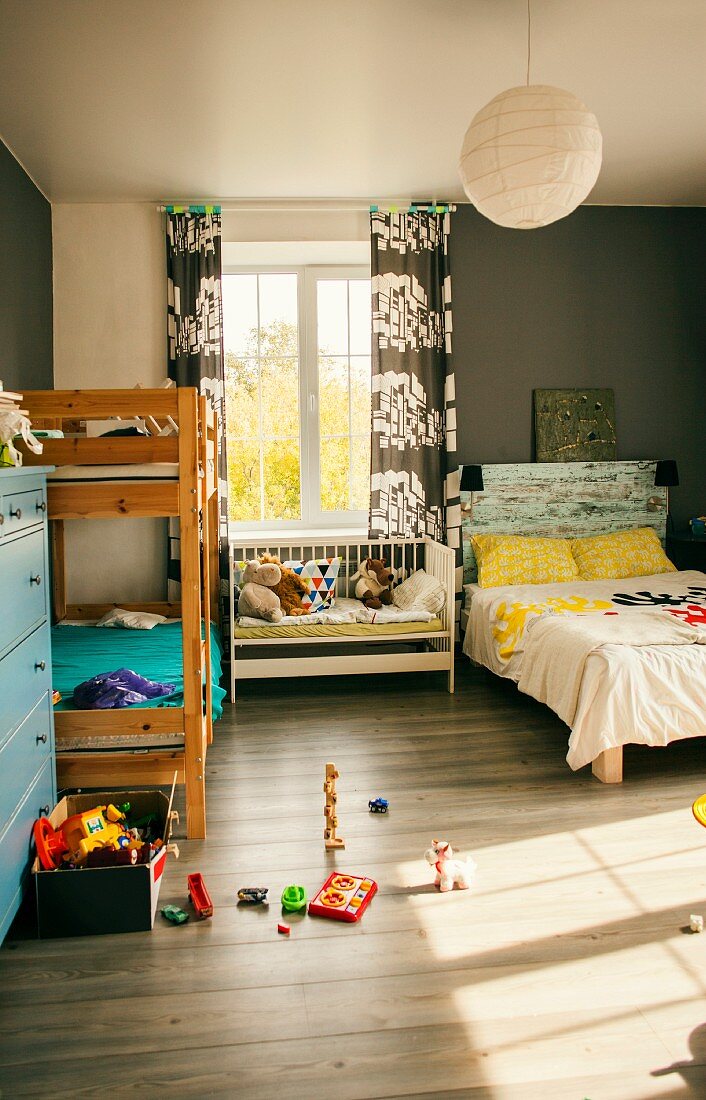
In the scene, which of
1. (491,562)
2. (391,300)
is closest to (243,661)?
(491,562)

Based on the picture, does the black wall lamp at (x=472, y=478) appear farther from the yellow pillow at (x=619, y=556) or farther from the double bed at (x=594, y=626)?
the yellow pillow at (x=619, y=556)

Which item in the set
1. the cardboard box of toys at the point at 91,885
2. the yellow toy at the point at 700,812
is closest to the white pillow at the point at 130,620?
the cardboard box of toys at the point at 91,885

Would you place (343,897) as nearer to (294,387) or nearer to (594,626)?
(594,626)

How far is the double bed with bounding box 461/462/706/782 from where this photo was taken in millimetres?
3180

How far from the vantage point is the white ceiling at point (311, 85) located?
9.10 feet

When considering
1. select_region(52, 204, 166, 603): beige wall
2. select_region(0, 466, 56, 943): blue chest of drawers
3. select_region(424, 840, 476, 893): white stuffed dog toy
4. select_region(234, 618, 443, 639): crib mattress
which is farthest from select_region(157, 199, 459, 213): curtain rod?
select_region(424, 840, 476, 893): white stuffed dog toy

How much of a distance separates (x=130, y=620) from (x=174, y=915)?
2.24 meters

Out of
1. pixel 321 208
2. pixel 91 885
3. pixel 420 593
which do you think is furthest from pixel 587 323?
pixel 91 885

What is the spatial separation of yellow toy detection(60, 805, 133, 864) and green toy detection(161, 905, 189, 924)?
207 mm

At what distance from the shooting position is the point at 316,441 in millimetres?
5094

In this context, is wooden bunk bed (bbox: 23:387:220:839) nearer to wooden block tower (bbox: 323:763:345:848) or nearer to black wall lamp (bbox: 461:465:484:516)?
wooden block tower (bbox: 323:763:345:848)

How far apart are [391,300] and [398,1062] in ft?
13.1

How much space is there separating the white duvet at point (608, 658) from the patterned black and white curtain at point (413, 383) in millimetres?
828

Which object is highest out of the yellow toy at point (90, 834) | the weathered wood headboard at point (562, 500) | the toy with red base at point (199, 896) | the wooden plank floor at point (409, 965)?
the weathered wood headboard at point (562, 500)
